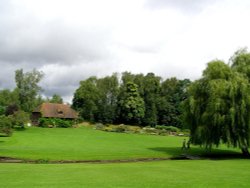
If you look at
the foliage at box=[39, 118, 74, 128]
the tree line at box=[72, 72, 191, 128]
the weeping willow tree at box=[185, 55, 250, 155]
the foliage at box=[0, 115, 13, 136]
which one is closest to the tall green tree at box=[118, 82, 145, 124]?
the tree line at box=[72, 72, 191, 128]

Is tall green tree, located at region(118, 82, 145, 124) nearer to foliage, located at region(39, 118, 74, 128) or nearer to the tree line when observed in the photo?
the tree line

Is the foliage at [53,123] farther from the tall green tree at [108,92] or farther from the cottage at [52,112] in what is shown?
the tall green tree at [108,92]

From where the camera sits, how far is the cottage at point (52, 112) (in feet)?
256

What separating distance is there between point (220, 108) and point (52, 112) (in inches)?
2053

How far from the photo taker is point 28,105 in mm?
79000

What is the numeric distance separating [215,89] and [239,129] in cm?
474

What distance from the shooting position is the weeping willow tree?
34000 millimetres

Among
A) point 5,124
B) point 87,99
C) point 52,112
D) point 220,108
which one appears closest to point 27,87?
point 52,112

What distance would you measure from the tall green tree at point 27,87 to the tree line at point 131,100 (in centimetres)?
1709

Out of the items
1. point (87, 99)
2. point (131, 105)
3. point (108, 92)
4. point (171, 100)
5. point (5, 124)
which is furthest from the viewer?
point (171, 100)

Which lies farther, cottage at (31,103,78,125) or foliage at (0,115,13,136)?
cottage at (31,103,78,125)

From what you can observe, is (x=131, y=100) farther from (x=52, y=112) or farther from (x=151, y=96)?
(x=52, y=112)

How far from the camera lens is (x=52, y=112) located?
79250mm

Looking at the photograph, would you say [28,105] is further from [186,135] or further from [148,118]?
[186,135]
